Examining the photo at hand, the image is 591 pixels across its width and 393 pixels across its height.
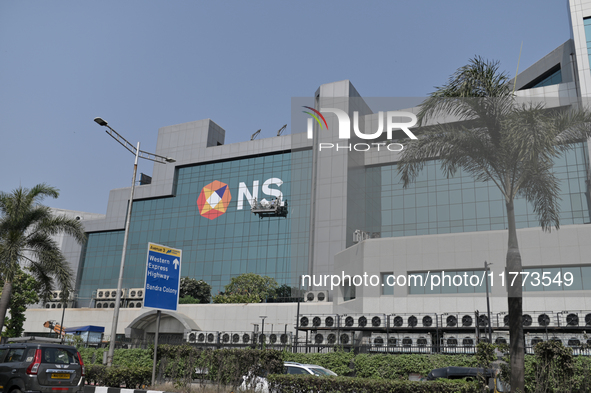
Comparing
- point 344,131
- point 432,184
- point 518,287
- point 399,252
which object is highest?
point 344,131

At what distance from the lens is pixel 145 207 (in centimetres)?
8500

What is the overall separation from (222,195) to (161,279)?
61.4 m

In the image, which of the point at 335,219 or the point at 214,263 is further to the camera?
the point at 214,263

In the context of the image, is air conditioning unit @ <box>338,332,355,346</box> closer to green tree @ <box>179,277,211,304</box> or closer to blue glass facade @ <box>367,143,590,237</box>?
blue glass facade @ <box>367,143,590,237</box>

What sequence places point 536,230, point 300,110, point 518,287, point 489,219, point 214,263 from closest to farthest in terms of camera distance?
point 518,287, point 536,230, point 489,219, point 300,110, point 214,263

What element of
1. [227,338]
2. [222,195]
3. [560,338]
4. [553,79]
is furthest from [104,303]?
[553,79]

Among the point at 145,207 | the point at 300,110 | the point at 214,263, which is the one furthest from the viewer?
the point at 145,207

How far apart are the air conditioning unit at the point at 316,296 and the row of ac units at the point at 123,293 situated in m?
31.1

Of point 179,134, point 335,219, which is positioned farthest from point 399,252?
point 179,134

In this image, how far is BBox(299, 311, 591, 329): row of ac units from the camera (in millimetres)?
33391

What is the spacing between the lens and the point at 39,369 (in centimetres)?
1422

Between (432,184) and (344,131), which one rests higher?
(344,131)

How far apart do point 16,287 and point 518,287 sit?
158 feet

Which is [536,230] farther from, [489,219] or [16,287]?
[16,287]
